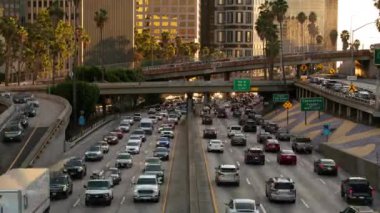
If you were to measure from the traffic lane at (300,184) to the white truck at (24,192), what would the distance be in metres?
13.3

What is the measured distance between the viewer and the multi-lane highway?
41.1 meters

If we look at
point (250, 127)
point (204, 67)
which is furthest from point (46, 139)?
point (204, 67)

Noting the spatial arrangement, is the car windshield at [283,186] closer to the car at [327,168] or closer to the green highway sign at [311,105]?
the car at [327,168]

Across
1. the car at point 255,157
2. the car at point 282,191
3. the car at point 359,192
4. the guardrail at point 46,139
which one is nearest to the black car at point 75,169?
the guardrail at point 46,139

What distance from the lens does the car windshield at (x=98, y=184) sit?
4267cm

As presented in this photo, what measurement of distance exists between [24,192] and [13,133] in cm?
4101

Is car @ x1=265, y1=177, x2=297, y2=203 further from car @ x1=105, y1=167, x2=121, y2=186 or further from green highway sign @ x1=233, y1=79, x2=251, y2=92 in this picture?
green highway sign @ x1=233, y1=79, x2=251, y2=92

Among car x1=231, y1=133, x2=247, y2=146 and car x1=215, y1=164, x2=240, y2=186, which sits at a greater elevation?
car x1=215, y1=164, x2=240, y2=186

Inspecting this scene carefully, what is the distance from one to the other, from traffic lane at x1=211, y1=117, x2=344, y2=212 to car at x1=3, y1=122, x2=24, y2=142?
18.5 metres

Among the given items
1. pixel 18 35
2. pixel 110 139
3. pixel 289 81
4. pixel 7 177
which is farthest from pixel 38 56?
pixel 7 177

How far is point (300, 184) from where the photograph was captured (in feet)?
168

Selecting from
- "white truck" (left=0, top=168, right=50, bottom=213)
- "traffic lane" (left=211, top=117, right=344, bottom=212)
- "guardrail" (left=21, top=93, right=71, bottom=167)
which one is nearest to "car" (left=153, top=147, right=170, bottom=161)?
"traffic lane" (left=211, top=117, right=344, bottom=212)

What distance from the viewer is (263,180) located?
173 feet

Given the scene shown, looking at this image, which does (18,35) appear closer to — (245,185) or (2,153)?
(2,153)
